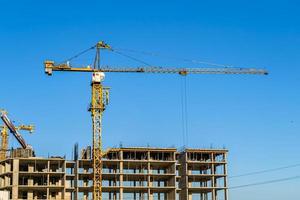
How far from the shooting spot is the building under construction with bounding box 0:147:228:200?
181625mm

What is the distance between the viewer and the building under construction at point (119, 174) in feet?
596

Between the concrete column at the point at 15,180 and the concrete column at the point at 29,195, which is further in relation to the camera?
the concrete column at the point at 29,195

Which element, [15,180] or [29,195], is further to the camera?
[29,195]

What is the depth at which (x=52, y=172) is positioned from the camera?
182 m

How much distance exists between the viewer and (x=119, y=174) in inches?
7475

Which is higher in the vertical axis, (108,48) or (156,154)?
(108,48)

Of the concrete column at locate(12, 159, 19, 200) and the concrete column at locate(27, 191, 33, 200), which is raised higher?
the concrete column at locate(12, 159, 19, 200)

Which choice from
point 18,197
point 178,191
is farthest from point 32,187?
point 178,191

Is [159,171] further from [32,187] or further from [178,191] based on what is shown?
[32,187]

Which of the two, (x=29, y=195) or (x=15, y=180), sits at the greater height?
(x=15, y=180)

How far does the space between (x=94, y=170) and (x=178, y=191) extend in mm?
36117

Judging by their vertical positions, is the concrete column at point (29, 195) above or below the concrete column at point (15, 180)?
below

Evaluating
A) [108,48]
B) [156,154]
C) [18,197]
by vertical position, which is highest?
[108,48]

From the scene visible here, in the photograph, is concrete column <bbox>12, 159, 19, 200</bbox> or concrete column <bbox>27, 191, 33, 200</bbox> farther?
concrete column <bbox>27, 191, 33, 200</bbox>
